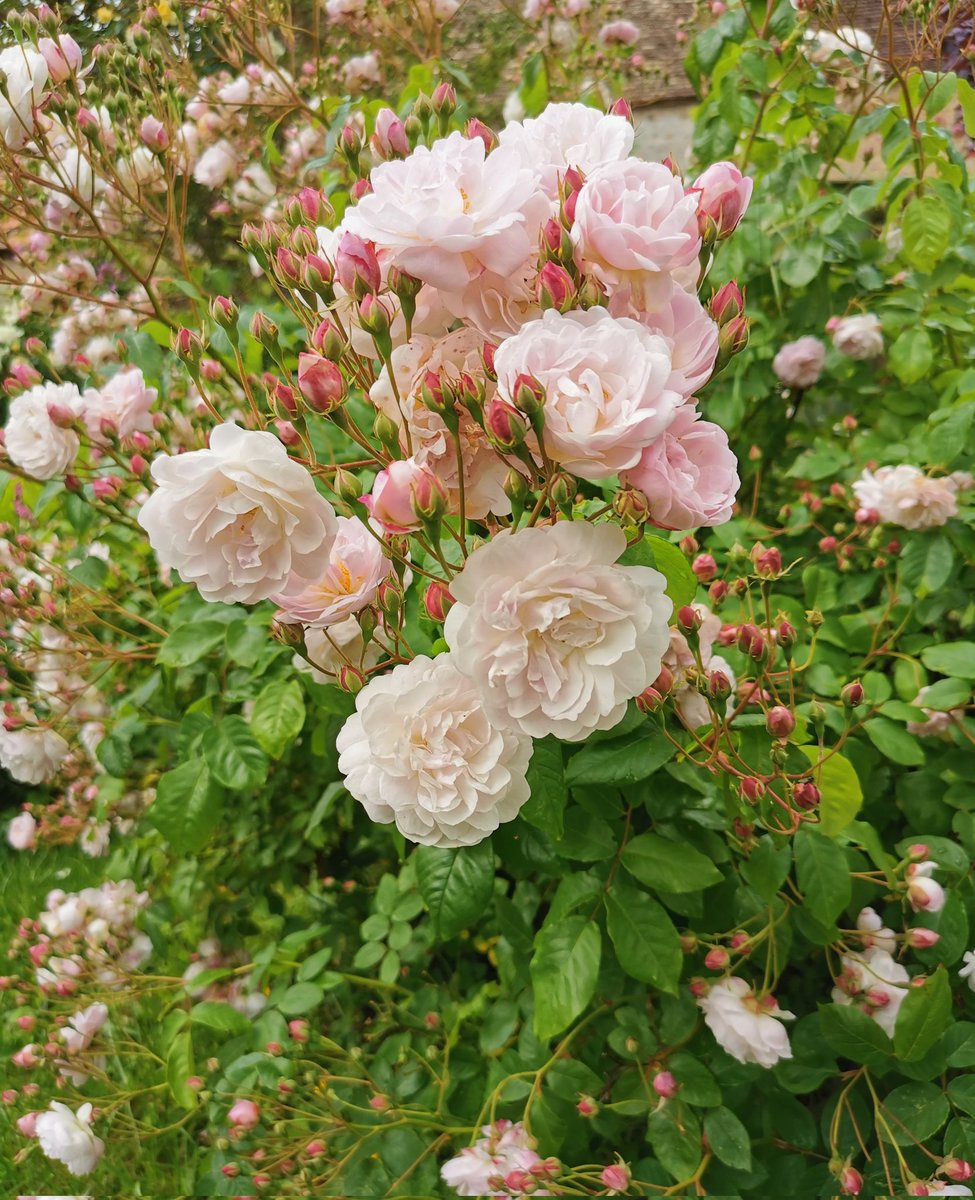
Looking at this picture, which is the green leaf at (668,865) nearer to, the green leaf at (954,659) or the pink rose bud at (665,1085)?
the pink rose bud at (665,1085)

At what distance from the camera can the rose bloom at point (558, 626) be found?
1.88 feet

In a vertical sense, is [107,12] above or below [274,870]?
above

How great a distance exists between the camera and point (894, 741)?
1.15 meters

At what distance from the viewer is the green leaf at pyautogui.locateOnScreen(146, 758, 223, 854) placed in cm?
116

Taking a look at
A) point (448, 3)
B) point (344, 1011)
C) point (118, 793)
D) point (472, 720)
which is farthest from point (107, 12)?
point (344, 1011)

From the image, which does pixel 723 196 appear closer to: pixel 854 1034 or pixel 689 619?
pixel 689 619

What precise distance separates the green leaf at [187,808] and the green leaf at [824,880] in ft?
2.53

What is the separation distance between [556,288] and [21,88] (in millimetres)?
977

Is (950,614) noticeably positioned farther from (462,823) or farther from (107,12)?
(107,12)

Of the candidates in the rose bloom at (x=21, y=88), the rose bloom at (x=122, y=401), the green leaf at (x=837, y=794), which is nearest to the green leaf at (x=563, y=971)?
the green leaf at (x=837, y=794)

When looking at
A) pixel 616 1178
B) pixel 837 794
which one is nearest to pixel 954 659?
pixel 837 794

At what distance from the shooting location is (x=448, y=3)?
186cm

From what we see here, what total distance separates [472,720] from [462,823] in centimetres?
8

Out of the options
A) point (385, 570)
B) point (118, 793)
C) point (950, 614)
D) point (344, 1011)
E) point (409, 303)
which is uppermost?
point (409, 303)
